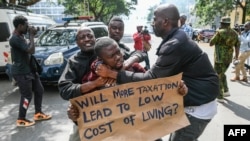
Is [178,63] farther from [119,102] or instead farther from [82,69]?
[82,69]

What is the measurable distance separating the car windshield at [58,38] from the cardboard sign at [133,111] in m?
5.83

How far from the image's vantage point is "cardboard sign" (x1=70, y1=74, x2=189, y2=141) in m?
2.21

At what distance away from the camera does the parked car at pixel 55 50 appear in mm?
7246

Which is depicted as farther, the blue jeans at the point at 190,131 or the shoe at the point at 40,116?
the shoe at the point at 40,116

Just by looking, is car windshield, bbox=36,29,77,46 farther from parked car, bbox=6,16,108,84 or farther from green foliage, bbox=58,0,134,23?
green foliage, bbox=58,0,134,23

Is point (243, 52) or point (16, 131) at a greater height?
point (243, 52)

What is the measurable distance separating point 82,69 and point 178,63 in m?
0.76

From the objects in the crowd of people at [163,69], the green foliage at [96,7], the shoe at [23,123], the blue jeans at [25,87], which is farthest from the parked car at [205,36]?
the crowd of people at [163,69]

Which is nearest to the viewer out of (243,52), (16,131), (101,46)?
(101,46)

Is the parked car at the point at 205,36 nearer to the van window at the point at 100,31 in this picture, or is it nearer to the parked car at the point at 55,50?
the van window at the point at 100,31

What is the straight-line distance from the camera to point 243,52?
8711mm

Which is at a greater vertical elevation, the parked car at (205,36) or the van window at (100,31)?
the van window at (100,31)

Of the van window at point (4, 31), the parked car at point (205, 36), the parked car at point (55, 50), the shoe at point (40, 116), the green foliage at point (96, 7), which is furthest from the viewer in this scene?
the green foliage at point (96, 7)

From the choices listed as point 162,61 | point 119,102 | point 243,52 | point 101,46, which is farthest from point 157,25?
point 243,52
